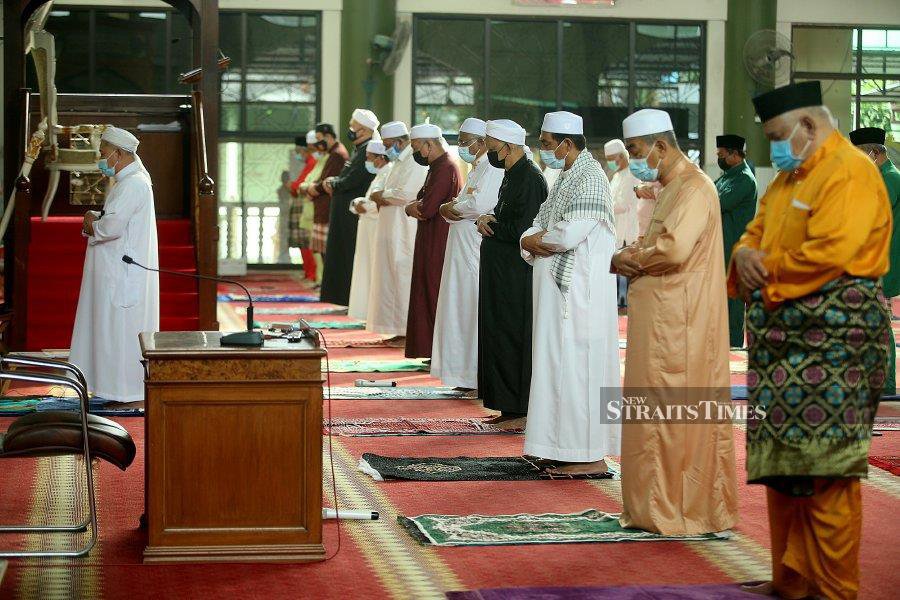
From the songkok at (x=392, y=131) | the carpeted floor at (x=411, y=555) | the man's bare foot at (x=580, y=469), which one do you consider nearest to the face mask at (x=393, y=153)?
the songkok at (x=392, y=131)

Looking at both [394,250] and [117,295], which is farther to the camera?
[394,250]

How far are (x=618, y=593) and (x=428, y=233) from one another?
5.75m

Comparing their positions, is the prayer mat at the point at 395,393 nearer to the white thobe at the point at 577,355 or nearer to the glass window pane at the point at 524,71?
the white thobe at the point at 577,355

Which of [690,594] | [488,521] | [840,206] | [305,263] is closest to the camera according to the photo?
[840,206]

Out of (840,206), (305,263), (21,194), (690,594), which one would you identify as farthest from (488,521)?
(305,263)

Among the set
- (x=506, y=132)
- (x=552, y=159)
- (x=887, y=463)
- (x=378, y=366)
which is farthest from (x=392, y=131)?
(x=887, y=463)

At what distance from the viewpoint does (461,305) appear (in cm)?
864

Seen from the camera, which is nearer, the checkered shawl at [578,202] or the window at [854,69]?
the checkered shawl at [578,202]

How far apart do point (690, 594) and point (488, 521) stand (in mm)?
1152

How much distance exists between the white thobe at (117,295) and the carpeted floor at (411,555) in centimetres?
165

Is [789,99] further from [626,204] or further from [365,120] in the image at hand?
[626,204]

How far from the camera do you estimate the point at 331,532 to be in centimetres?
518

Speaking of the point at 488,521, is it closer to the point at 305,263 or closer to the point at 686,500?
the point at 686,500

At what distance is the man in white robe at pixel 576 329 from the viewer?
6199mm
